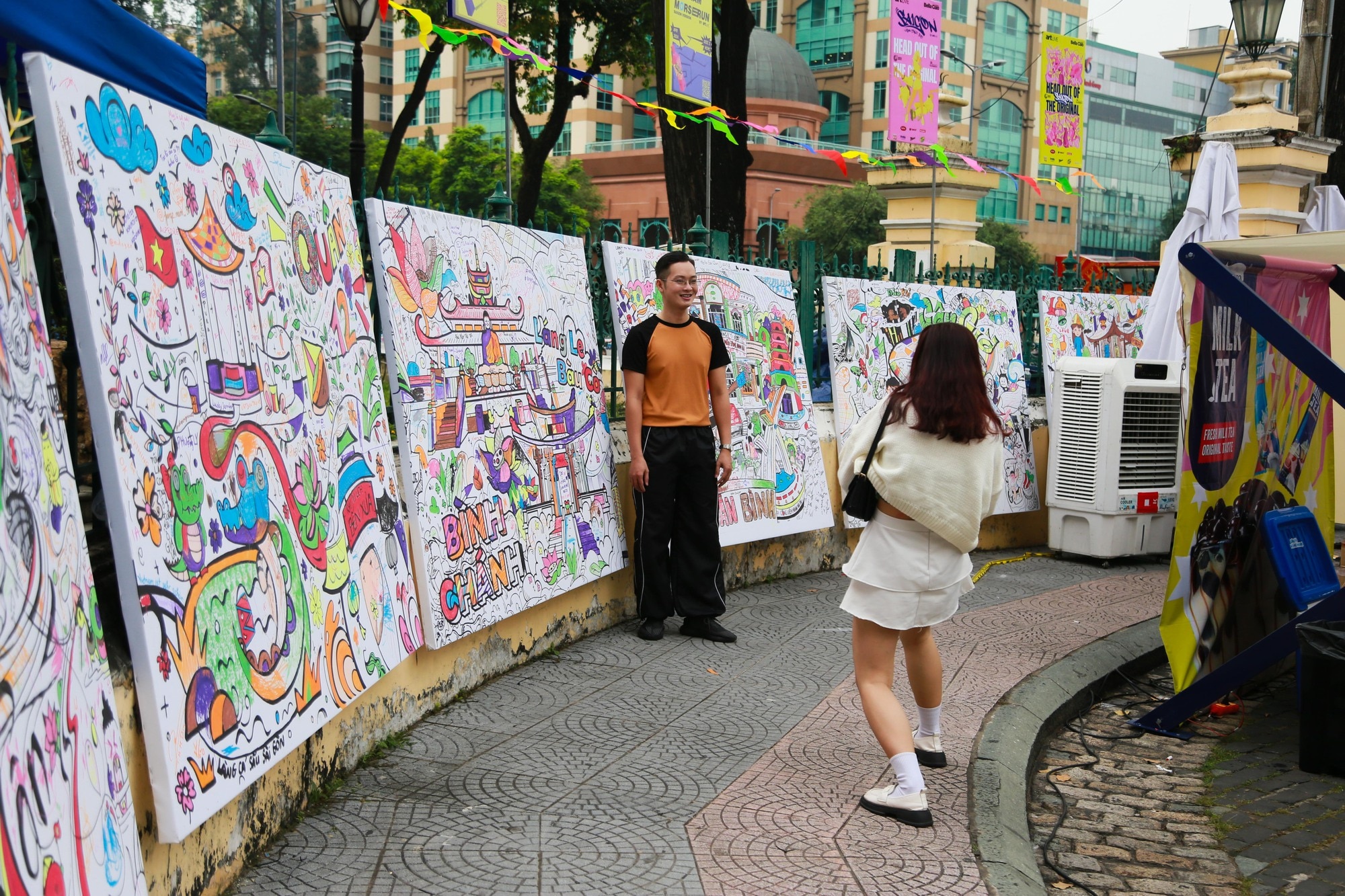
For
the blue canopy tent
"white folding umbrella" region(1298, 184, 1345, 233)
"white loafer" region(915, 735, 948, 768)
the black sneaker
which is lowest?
the black sneaker

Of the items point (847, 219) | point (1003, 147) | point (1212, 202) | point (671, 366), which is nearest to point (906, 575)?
point (671, 366)

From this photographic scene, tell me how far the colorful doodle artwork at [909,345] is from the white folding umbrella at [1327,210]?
447cm

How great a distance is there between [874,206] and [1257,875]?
193 ft

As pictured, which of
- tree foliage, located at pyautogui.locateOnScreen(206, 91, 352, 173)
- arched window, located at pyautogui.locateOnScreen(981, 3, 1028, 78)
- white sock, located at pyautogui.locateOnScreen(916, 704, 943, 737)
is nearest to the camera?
white sock, located at pyautogui.locateOnScreen(916, 704, 943, 737)

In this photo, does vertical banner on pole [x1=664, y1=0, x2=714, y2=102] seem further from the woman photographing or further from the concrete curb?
the woman photographing

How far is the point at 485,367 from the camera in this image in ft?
19.1

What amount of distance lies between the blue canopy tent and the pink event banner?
9715mm

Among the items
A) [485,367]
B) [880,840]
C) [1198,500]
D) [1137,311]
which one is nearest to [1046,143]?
[1137,311]

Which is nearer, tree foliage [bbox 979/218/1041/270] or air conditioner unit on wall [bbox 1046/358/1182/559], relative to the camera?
air conditioner unit on wall [bbox 1046/358/1182/559]

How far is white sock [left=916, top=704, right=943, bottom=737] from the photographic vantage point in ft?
16.0

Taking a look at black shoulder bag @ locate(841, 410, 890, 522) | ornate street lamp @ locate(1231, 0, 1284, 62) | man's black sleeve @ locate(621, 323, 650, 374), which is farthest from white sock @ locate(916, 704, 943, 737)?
ornate street lamp @ locate(1231, 0, 1284, 62)

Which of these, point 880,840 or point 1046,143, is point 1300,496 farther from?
point 1046,143

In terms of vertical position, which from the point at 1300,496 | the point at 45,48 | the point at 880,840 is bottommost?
the point at 880,840

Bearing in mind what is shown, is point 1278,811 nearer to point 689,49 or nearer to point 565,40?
point 689,49
